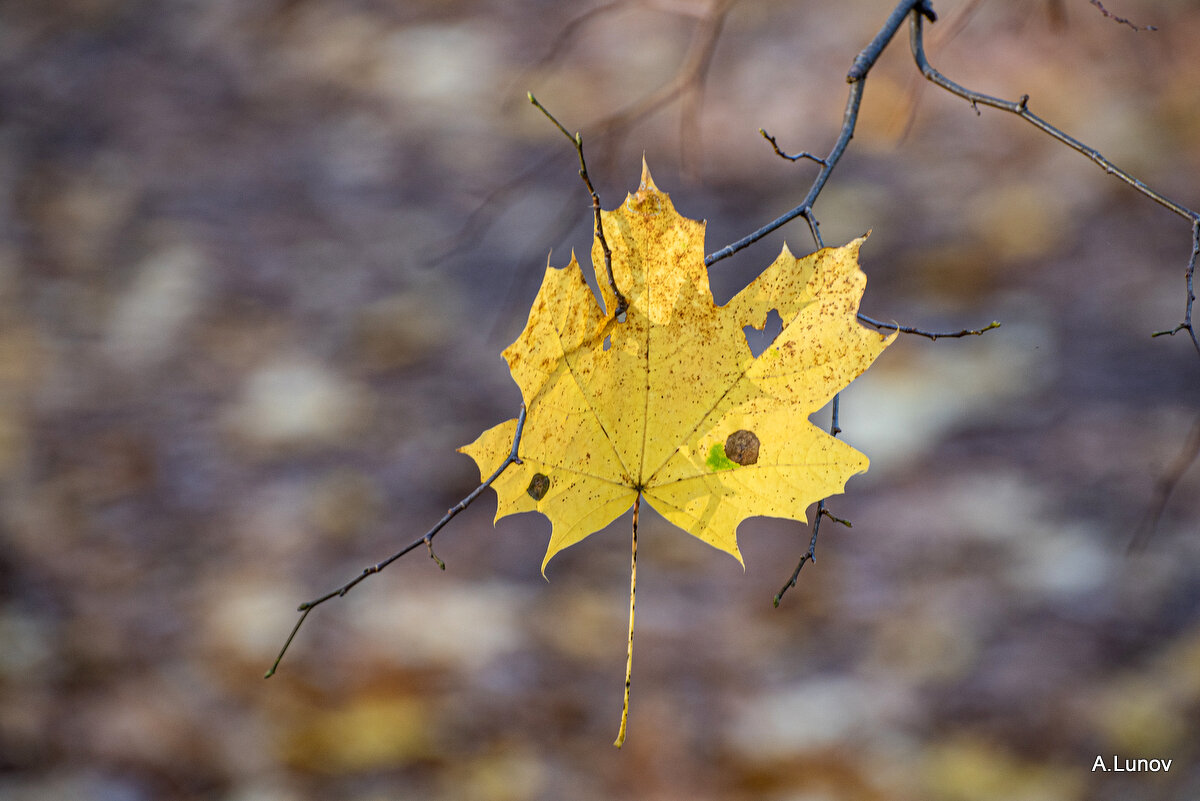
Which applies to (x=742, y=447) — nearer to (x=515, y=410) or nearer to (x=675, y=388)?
(x=675, y=388)

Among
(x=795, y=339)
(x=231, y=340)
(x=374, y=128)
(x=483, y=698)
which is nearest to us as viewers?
(x=795, y=339)

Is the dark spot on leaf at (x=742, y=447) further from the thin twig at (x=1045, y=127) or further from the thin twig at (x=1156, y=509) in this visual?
the thin twig at (x=1156, y=509)

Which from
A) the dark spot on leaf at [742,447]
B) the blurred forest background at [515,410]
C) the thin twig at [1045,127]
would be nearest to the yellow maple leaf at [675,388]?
the dark spot on leaf at [742,447]

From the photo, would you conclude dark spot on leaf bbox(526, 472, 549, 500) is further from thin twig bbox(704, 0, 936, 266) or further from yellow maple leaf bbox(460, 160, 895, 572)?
thin twig bbox(704, 0, 936, 266)

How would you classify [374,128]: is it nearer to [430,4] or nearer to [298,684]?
[430,4]

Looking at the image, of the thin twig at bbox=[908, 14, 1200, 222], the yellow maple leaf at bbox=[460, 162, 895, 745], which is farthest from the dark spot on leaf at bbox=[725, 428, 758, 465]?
the thin twig at bbox=[908, 14, 1200, 222]

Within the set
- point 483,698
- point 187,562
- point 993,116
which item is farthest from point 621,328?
point 993,116
